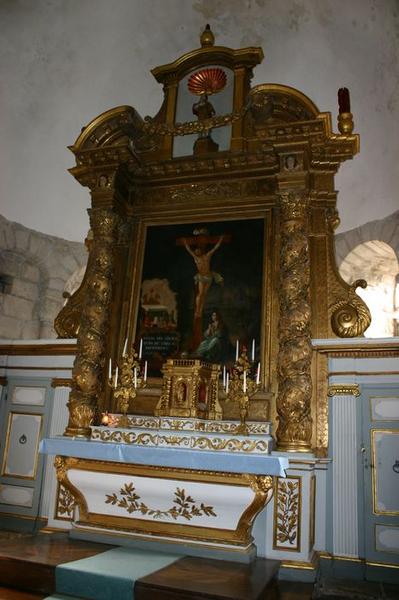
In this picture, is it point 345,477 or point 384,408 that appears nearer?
point 345,477

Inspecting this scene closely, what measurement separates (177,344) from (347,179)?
4.28m

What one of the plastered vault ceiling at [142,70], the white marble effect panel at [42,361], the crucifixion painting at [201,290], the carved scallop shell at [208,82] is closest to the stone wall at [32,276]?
the plastered vault ceiling at [142,70]

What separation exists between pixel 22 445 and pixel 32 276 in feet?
11.0

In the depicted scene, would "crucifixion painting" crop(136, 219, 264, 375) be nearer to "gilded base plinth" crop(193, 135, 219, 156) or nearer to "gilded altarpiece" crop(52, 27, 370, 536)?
"gilded altarpiece" crop(52, 27, 370, 536)

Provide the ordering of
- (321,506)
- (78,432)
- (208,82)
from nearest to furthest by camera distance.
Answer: (321,506) → (78,432) → (208,82)

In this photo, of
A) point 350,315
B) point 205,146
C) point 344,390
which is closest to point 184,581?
point 344,390

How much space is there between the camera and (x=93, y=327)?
6.70 meters

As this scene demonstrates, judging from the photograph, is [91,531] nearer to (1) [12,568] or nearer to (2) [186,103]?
(1) [12,568]

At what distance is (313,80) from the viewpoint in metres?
8.62

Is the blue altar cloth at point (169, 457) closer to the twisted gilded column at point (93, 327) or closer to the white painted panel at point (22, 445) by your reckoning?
the twisted gilded column at point (93, 327)

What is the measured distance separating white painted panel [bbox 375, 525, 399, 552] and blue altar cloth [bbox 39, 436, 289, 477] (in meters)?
1.48

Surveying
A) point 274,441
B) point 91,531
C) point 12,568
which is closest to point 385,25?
point 274,441

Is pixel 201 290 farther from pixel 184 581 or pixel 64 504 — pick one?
pixel 184 581

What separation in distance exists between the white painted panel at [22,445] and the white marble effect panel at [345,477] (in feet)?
13.1
